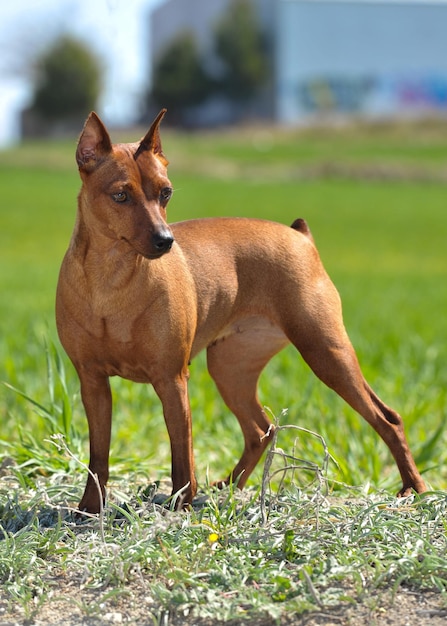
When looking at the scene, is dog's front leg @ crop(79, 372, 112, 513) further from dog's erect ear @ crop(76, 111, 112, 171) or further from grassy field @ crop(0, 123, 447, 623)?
dog's erect ear @ crop(76, 111, 112, 171)

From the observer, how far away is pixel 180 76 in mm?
67625

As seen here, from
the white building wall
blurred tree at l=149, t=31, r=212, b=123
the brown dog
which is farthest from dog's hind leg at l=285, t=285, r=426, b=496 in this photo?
the white building wall

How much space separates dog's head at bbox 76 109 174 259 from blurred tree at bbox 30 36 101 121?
5955 cm

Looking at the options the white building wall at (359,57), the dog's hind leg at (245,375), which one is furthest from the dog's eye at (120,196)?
the white building wall at (359,57)

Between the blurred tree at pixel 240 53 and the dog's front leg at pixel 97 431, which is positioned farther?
the blurred tree at pixel 240 53

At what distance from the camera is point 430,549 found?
10.3 feet

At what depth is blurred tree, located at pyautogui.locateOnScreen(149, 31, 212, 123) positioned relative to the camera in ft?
222

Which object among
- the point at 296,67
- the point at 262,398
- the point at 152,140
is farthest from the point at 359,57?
the point at 152,140

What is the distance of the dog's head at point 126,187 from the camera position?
3209 mm

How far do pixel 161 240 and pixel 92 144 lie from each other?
0.46 meters

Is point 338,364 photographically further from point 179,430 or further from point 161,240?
point 161,240

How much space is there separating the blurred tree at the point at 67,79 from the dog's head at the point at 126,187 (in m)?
59.5

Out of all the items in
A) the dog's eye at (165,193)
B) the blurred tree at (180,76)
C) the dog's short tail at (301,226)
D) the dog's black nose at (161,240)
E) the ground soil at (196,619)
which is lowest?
the blurred tree at (180,76)

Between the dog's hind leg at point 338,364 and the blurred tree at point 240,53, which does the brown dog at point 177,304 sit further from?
the blurred tree at point 240,53
